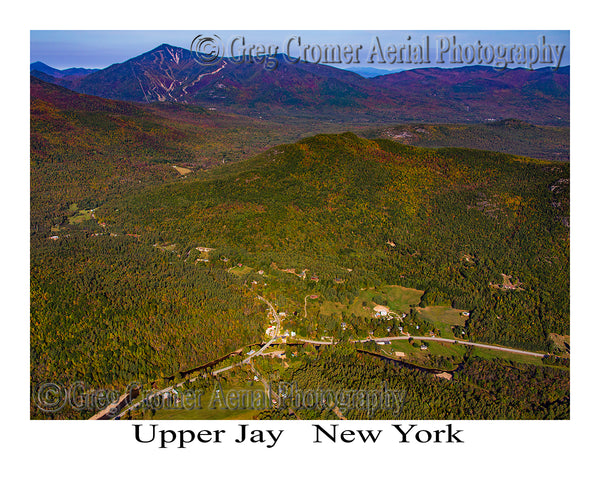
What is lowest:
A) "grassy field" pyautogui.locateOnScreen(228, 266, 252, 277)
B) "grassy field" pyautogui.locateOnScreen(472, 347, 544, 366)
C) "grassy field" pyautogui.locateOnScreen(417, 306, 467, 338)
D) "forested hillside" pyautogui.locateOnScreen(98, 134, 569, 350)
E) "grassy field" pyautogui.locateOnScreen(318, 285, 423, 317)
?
"grassy field" pyautogui.locateOnScreen(472, 347, 544, 366)

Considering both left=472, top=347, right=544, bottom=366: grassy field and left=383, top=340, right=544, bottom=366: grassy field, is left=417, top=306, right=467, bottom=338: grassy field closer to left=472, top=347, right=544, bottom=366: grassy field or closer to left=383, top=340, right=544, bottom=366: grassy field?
left=383, top=340, right=544, bottom=366: grassy field

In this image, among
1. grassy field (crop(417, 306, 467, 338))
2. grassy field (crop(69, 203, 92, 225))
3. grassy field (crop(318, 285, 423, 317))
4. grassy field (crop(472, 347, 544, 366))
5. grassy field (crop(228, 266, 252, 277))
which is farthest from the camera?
grassy field (crop(69, 203, 92, 225))

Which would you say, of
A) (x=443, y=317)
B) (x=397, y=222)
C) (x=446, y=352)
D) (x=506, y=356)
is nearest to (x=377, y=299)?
(x=443, y=317)

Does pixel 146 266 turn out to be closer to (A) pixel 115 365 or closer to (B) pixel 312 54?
(A) pixel 115 365

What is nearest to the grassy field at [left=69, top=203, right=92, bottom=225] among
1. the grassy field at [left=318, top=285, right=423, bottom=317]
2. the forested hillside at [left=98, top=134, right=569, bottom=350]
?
the forested hillside at [left=98, top=134, right=569, bottom=350]

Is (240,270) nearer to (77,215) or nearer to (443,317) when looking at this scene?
(443,317)

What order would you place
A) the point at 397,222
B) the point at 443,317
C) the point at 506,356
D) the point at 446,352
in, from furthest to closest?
1. the point at 397,222
2. the point at 443,317
3. the point at 446,352
4. the point at 506,356

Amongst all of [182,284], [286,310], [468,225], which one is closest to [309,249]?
[286,310]

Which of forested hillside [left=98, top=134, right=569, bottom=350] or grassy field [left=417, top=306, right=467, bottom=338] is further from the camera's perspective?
forested hillside [left=98, top=134, right=569, bottom=350]

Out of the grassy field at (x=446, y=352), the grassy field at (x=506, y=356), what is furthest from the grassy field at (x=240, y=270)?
the grassy field at (x=506, y=356)

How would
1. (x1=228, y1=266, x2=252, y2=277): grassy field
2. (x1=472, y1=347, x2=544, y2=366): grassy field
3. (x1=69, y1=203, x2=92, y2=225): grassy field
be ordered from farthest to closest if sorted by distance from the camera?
(x1=69, y1=203, x2=92, y2=225): grassy field
(x1=228, y1=266, x2=252, y2=277): grassy field
(x1=472, y1=347, x2=544, y2=366): grassy field

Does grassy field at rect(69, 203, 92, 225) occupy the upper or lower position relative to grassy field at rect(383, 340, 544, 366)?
upper
